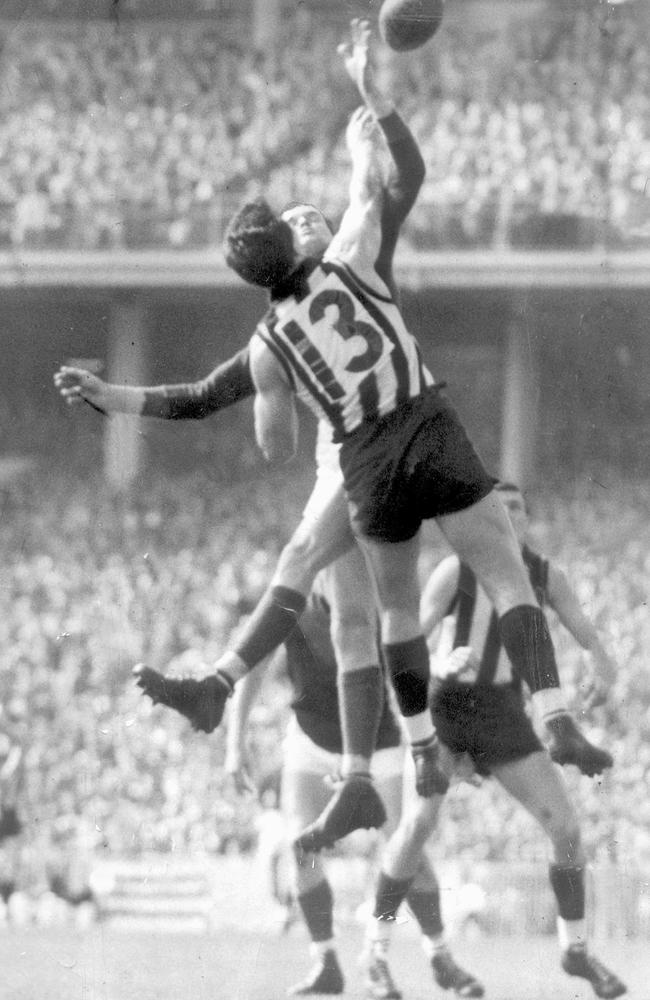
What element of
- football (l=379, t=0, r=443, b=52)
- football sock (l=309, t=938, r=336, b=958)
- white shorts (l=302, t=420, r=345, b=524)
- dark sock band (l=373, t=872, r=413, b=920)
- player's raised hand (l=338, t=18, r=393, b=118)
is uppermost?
football (l=379, t=0, r=443, b=52)

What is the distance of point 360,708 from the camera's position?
5.55 meters

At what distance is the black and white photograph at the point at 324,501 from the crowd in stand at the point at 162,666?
3cm

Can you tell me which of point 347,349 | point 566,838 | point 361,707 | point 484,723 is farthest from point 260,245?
point 566,838

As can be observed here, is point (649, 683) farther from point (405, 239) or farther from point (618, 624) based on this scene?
point (405, 239)

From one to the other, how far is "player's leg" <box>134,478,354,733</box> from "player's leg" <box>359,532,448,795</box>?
0.95 ft

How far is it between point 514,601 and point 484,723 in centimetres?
92

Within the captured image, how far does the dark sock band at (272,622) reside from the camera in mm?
5410

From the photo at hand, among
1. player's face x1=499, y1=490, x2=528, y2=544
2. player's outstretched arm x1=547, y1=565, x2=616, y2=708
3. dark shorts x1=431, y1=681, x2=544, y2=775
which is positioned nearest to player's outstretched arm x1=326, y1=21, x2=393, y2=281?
player's face x1=499, y1=490, x2=528, y2=544

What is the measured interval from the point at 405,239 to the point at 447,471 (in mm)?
3785

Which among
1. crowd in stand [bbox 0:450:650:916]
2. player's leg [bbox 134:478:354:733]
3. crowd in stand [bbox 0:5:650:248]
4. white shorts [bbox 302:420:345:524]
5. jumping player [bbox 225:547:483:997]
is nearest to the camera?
player's leg [bbox 134:478:354:733]

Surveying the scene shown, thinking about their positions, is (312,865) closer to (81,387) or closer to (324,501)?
(324,501)

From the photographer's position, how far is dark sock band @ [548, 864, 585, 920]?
550cm

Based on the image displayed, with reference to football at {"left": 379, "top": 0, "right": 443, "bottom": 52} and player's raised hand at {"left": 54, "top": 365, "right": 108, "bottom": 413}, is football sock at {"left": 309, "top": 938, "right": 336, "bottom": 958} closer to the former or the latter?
player's raised hand at {"left": 54, "top": 365, "right": 108, "bottom": 413}

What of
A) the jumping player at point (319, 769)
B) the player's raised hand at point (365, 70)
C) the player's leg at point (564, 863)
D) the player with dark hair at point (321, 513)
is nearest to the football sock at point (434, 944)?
the jumping player at point (319, 769)
